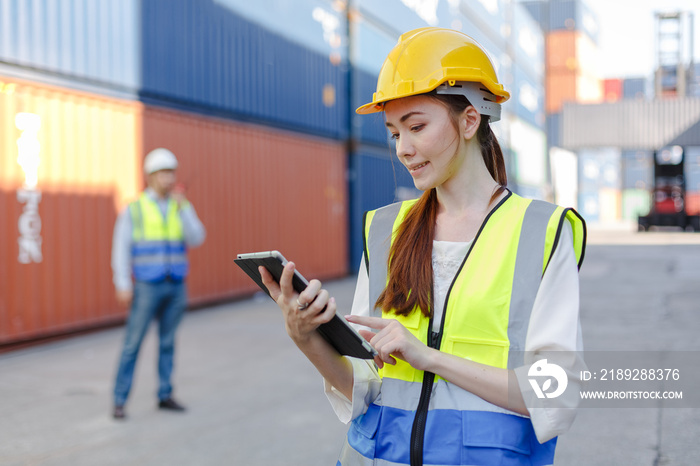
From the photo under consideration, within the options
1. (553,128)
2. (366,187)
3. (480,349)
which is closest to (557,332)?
(480,349)

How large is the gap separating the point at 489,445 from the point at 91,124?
845 centimetres

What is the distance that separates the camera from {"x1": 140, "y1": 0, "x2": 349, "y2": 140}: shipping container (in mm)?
9930

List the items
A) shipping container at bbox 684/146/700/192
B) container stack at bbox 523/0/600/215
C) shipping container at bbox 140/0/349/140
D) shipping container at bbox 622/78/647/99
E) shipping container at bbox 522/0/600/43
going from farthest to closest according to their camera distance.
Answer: shipping container at bbox 622/78/647/99, shipping container at bbox 684/146/700/192, shipping container at bbox 522/0/600/43, container stack at bbox 523/0/600/215, shipping container at bbox 140/0/349/140

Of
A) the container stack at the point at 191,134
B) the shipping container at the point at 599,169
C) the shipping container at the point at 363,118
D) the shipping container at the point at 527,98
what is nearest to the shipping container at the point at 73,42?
the container stack at the point at 191,134

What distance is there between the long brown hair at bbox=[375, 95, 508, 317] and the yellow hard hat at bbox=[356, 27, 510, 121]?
0.12 feet

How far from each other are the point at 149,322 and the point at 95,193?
14.4ft

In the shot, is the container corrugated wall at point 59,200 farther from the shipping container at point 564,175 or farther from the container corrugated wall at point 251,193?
the shipping container at point 564,175

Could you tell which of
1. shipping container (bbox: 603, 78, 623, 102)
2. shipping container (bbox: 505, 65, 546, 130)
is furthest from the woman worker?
shipping container (bbox: 603, 78, 623, 102)

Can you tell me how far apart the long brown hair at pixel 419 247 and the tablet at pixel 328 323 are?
0.13 meters

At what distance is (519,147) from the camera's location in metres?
31.8

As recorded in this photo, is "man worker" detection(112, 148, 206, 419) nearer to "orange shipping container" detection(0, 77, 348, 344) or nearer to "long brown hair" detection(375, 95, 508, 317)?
"orange shipping container" detection(0, 77, 348, 344)

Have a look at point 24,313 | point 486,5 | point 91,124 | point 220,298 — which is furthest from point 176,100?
point 486,5

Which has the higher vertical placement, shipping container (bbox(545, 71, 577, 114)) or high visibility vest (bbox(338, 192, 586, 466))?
shipping container (bbox(545, 71, 577, 114))

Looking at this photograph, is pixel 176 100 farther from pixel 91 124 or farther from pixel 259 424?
pixel 259 424
